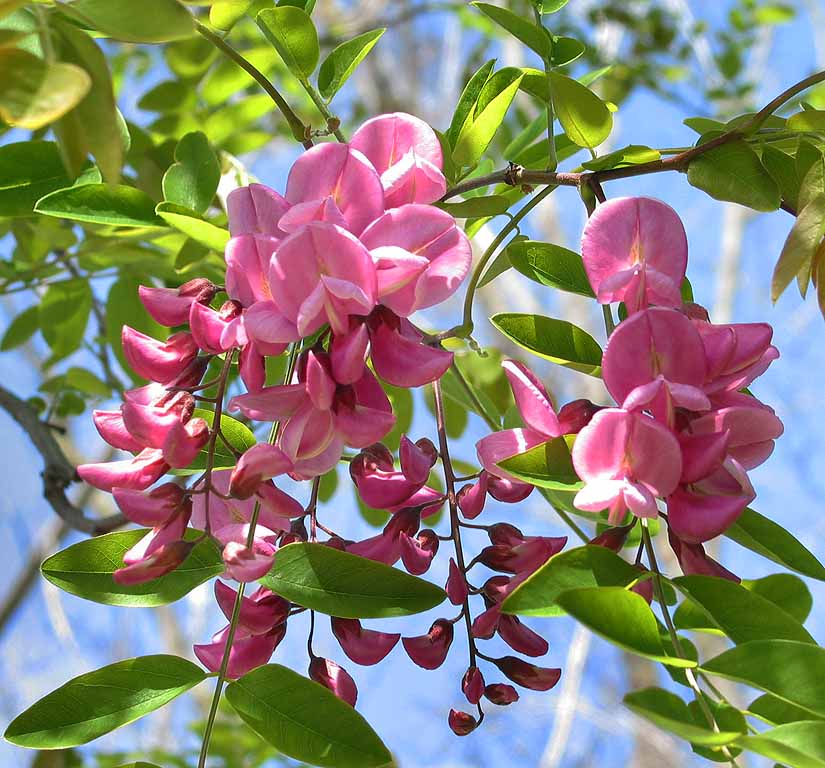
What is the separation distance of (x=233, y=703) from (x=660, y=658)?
27cm

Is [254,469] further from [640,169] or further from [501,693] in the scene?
[640,169]

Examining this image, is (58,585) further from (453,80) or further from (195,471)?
(453,80)

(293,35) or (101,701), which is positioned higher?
(293,35)

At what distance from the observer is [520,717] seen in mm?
7312

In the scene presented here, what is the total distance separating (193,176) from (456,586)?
47cm

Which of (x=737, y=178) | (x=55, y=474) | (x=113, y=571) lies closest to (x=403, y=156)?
(x=737, y=178)

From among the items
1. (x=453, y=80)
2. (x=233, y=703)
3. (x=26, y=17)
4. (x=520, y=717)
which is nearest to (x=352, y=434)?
(x=233, y=703)

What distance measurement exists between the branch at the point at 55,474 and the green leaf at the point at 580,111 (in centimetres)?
68

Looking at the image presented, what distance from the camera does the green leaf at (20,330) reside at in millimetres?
1388

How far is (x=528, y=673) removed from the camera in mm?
659

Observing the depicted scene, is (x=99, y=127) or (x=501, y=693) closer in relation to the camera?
(x=99, y=127)

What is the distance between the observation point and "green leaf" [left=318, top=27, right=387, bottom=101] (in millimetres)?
792

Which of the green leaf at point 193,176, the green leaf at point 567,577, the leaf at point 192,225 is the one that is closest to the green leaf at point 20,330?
the green leaf at point 193,176

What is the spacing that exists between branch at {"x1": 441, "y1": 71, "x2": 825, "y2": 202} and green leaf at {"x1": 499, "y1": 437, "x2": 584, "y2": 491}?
20 cm
